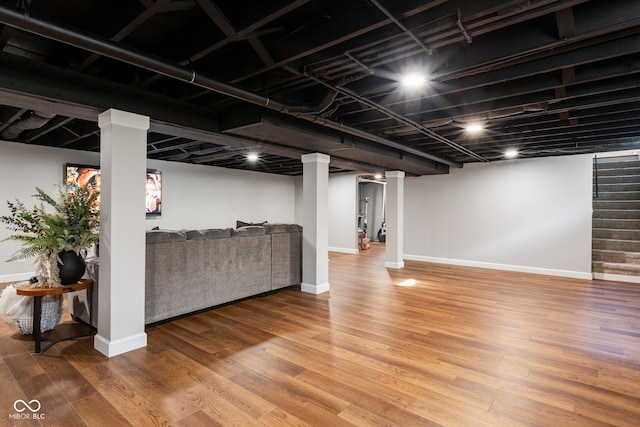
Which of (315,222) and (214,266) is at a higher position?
(315,222)

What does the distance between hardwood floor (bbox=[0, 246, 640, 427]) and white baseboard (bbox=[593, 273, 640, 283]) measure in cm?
204

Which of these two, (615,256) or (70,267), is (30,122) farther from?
(615,256)

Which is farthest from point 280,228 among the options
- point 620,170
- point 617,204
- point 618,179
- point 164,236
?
point 620,170

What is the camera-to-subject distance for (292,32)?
2250 mm

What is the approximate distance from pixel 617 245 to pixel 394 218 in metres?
4.17

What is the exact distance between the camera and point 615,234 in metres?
6.41

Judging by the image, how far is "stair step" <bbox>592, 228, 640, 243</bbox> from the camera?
6.27 meters

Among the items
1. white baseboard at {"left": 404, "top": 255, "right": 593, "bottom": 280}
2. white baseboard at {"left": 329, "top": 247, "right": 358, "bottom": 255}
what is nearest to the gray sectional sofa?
white baseboard at {"left": 404, "top": 255, "right": 593, "bottom": 280}

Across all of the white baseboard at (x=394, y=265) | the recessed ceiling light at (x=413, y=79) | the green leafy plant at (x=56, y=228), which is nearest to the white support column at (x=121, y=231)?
the green leafy plant at (x=56, y=228)

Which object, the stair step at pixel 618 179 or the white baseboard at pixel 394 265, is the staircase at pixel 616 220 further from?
the white baseboard at pixel 394 265

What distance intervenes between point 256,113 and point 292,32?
4.03 feet

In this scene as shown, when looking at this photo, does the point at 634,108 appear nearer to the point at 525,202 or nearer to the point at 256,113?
the point at 525,202

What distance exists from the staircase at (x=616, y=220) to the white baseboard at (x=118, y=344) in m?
7.58

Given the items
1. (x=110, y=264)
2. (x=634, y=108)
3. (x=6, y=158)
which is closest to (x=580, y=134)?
(x=634, y=108)
